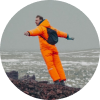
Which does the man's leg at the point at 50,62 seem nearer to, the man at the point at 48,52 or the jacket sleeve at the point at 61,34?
the man at the point at 48,52

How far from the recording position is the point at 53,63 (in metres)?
5.13

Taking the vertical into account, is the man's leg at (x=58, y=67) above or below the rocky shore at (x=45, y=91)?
above

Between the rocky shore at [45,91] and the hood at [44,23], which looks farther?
the hood at [44,23]

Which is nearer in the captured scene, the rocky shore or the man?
the rocky shore

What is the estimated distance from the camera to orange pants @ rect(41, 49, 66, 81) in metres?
4.86

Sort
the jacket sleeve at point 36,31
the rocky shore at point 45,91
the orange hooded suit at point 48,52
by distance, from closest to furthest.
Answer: the rocky shore at point 45,91
the jacket sleeve at point 36,31
the orange hooded suit at point 48,52

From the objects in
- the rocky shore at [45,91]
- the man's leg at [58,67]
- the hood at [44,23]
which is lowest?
the rocky shore at [45,91]

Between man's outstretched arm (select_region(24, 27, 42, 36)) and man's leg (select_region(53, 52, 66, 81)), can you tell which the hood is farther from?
man's leg (select_region(53, 52, 66, 81))

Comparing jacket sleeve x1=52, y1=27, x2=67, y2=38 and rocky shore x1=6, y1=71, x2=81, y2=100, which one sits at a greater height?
jacket sleeve x1=52, y1=27, x2=67, y2=38

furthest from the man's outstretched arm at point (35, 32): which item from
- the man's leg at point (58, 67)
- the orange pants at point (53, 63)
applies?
the man's leg at point (58, 67)

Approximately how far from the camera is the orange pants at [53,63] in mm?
4859

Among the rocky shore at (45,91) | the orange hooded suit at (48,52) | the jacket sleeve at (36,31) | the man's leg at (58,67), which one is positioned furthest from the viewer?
the man's leg at (58,67)

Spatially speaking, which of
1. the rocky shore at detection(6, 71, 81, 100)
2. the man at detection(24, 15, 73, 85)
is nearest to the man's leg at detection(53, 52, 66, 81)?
the man at detection(24, 15, 73, 85)

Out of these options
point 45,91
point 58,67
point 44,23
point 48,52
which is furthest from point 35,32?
point 45,91
